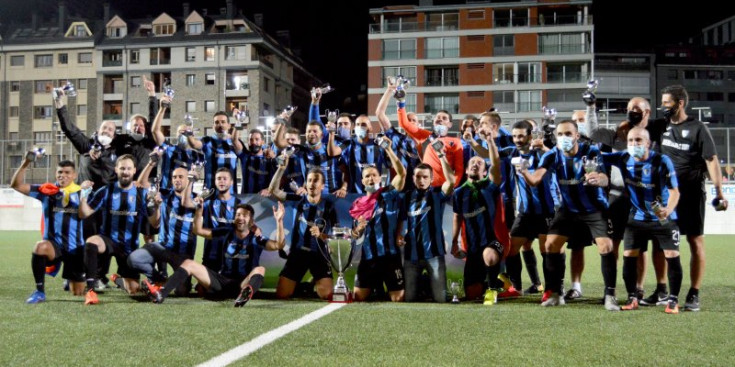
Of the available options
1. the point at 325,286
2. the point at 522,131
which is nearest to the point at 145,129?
the point at 325,286

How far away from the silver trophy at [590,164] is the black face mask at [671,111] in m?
0.77

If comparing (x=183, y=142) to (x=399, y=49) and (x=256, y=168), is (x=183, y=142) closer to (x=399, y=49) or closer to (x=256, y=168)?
(x=256, y=168)

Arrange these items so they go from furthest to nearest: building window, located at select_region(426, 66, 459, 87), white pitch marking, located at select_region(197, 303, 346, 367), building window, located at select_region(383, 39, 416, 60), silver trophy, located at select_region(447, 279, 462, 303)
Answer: building window, located at select_region(383, 39, 416, 60) < building window, located at select_region(426, 66, 459, 87) < silver trophy, located at select_region(447, 279, 462, 303) < white pitch marking, located at select_region(197, 303, 346, 367)

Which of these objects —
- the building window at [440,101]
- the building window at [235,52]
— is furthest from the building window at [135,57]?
the building window at [440,101]

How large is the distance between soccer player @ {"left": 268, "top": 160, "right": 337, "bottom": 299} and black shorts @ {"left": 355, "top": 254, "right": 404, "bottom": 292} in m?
0.37

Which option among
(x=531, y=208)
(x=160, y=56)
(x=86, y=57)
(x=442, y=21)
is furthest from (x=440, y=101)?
(x=531, y=208)

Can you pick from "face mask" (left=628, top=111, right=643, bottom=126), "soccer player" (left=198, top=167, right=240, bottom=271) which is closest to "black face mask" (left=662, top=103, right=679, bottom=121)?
"face mask" (left=628, top=111, right=643, bottom=126)

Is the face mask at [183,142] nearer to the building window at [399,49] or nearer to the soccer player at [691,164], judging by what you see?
the soccer player at [691,164]

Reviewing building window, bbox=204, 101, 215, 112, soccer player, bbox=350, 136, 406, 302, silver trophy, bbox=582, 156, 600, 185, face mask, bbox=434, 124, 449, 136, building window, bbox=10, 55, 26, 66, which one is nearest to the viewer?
silver trophy, bbox=582, 156, 600, 185

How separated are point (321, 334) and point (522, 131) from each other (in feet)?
11.4

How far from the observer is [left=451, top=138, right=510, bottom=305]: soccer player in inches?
285

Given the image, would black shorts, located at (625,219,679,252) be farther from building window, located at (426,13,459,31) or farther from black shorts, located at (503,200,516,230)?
building window, located at (426,13,459,31)

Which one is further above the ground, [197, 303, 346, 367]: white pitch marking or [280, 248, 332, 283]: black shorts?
[280, 248, 332, 283]: black shorts

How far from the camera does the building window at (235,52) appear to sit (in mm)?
52000
